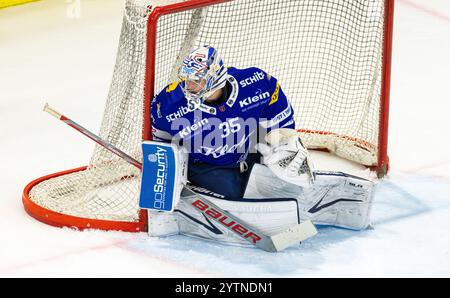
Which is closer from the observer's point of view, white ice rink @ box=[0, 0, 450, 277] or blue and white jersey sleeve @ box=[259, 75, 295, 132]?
white ice rink @ box=[0, 0, 450, 277]

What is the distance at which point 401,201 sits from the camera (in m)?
5.20

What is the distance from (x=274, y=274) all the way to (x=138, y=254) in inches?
21.0

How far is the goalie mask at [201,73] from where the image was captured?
4.57 metres

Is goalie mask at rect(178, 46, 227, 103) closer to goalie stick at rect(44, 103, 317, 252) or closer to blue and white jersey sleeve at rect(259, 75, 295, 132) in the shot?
blue and white jersey sleeve at rect(259, 75, 295, 132)

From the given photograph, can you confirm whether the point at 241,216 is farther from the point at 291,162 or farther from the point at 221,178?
the point at 291,162

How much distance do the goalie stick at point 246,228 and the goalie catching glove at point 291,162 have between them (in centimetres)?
17

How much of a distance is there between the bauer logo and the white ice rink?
7.6 inches

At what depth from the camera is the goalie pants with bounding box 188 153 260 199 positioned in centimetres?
487

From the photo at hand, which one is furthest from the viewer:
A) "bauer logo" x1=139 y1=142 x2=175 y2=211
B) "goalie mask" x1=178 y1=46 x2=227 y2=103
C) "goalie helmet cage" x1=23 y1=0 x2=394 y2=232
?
"goalie helmet cage" x1=23 y1=0 x2=394 y2=232

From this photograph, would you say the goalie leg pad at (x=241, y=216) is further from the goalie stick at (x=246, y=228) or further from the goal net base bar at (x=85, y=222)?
the goal net base bar at (x=85, y=222)

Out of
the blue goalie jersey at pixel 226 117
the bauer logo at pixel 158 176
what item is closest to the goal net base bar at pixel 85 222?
the bauer logo at pixel 158 176

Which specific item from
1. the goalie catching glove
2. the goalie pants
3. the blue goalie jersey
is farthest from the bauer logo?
the goalie catching glove

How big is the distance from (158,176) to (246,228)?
1.27 ft
